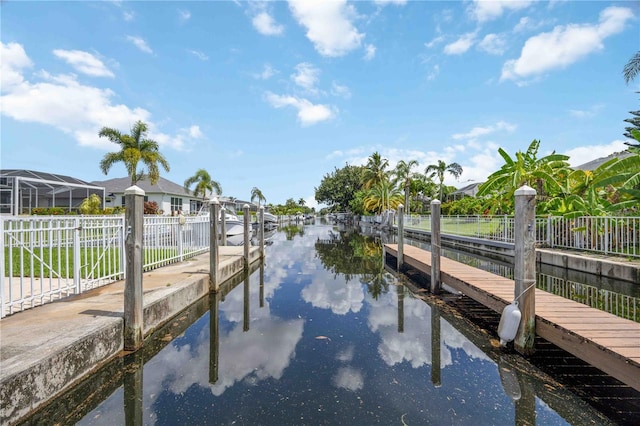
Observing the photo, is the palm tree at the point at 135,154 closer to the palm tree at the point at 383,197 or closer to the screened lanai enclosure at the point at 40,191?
the screened lanai enclosure at the point at 40,191

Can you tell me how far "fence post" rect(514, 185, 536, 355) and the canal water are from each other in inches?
11.4

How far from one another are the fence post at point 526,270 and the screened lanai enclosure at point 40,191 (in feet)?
68.8

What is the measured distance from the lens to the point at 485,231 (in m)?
16.8

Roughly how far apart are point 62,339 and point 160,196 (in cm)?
3220

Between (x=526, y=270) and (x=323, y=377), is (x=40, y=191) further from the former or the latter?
(x=526, y=270)

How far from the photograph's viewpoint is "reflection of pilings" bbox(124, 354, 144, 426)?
10.2ft

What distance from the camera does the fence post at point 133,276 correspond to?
4.42 metres

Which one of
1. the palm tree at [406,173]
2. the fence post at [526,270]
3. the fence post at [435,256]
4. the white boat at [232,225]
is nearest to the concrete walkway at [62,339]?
the fence post at [526,270]

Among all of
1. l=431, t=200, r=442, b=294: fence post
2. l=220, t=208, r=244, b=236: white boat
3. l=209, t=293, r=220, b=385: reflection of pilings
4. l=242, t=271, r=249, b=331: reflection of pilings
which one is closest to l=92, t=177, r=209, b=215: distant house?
l=220, t=208, r=244, b=236: white boat

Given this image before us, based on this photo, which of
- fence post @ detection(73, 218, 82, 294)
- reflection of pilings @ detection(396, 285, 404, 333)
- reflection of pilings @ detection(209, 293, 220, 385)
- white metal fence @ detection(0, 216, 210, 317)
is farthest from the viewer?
reflection of pilings @ detection(396, 285, 404, 333)

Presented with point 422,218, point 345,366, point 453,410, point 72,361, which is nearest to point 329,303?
point 345,366

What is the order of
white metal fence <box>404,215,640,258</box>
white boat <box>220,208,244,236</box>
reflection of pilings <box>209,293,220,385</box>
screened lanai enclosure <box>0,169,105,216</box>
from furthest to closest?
white boat <box>220,208,244,236</box> → screened lanai enclosure <box>0,169,105,216</box> → white metal fence <box>404,215,640,258</box> → reflection of pilings <box>209,293,220,385</box>

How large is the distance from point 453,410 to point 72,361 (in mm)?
4014

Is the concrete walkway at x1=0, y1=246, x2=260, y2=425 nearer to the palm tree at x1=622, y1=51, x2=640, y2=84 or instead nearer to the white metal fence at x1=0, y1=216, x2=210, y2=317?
the white metal fence at x1=0, y1=216, x2=210, y2=317
